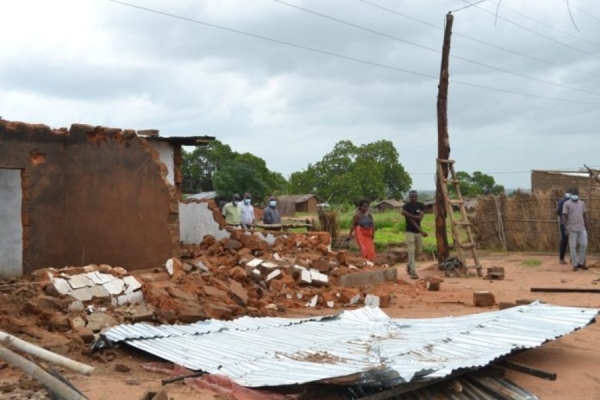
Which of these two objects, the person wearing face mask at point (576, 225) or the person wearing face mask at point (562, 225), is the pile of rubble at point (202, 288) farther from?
the person wearing face mask at point (562, 225)

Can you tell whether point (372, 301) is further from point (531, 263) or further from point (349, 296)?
point (531, 263)

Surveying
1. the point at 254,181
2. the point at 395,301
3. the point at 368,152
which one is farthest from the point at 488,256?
the point at 368,152

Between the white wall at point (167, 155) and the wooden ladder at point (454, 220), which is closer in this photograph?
the white wall at point (167, 155)

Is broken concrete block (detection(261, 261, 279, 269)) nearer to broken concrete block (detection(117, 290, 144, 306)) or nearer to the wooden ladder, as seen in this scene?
broken concrete block (detection(117, 290, 144, 306))

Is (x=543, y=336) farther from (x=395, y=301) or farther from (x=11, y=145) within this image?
(x=11, y=145)

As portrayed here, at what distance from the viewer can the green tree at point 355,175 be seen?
48.7 meters

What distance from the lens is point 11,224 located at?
11828 millimetres

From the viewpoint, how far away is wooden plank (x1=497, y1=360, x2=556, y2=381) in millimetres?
6508

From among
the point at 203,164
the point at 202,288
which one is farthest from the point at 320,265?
the point at 203,164

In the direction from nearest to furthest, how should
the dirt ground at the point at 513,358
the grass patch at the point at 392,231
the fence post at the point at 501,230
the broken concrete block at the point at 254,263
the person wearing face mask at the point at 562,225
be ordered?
the dirt ground at the point at 513,358, the broken concrete block at the point at 254,263, the person wearing face mask at the point at 562,225, the fence post at the point at 501,230, the grass patch at the point at 392,231

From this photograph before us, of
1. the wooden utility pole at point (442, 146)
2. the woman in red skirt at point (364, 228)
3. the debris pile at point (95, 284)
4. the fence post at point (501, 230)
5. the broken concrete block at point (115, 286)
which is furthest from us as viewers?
the fence post at point (501, 230)

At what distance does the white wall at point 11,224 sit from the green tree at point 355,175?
3134 centimetres

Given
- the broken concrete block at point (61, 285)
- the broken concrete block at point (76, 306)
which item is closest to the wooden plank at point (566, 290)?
the broken concrete block at point (76, 306)

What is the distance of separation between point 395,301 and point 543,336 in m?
4.88
